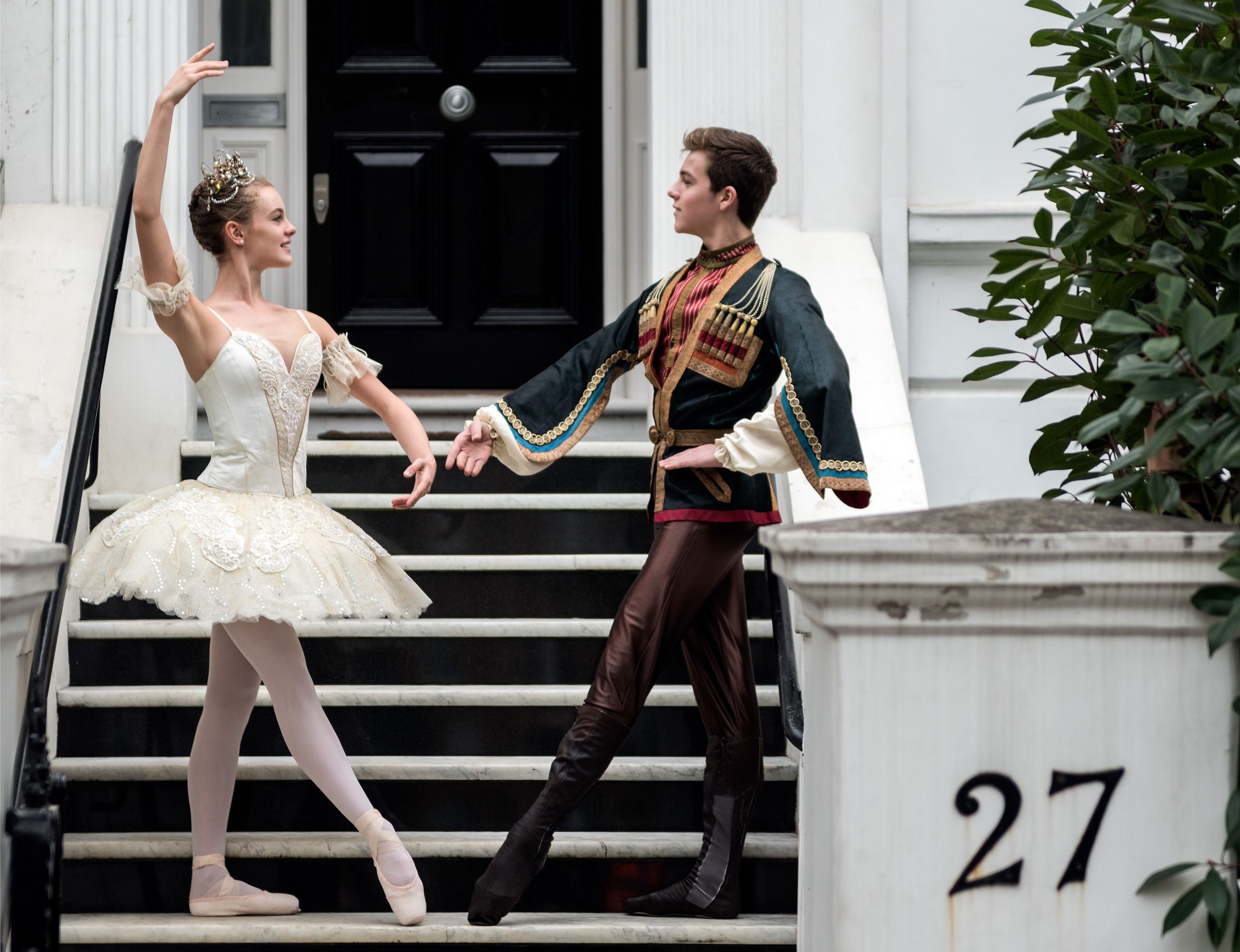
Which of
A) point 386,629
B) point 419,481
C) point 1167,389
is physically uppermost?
point 1167,389

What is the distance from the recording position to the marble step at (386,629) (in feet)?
13.1

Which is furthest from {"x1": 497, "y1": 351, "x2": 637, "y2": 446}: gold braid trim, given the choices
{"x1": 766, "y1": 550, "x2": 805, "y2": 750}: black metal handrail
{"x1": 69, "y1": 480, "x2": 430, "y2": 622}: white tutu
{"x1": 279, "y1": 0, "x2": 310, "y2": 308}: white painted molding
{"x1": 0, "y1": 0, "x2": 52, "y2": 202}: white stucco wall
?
{"x1": 279, "y1": 0, "x2": 310, "y2": 308}: white painted molding

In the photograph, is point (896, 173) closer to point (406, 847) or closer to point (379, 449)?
point (379, 449)

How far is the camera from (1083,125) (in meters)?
2.14

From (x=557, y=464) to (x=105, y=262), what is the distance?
1540 mm

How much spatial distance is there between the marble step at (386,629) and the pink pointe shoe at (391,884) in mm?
826

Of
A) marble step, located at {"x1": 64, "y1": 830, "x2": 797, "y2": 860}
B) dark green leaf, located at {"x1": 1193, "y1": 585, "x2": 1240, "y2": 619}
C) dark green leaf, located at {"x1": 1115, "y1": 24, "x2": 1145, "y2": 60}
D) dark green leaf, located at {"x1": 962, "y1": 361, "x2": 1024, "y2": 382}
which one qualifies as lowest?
marble step, located at {"x1": 64, "y1": 830, "x2": 797, "y2": 860}

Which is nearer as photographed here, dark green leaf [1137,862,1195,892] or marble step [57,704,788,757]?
dark green leaf [1137,862,1195,892]

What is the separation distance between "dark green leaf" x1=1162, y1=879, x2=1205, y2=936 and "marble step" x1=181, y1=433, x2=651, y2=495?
3.10m

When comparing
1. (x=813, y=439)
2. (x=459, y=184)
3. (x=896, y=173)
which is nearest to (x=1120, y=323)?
(x=813, y=439)

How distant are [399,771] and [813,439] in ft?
4.65

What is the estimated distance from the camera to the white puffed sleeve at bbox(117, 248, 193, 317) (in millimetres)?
3152

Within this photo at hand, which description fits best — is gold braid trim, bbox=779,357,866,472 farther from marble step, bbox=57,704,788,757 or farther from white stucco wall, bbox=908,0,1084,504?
white stucco wall, bbox=908,0,1084,504

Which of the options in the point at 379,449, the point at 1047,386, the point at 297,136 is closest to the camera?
the point at 1047,386
